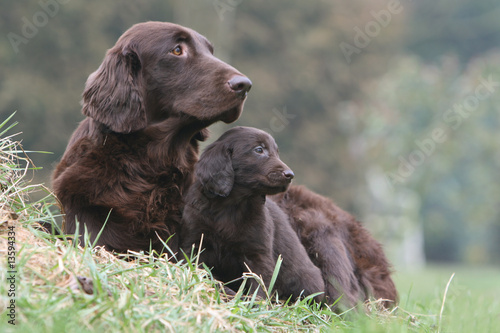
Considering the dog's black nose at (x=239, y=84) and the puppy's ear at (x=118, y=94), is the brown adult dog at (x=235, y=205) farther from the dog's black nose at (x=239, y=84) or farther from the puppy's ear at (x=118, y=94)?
the puppy's ear at (x=118, y=94)

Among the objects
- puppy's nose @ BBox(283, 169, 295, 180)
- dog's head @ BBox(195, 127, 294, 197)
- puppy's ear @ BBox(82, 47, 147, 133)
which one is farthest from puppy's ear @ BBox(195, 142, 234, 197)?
puppy's ear @ BBox(82, 47, 147, 133)

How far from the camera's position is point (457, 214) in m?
29.6

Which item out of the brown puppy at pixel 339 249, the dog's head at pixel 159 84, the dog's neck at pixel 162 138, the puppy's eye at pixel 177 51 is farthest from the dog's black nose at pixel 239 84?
A: the brown puppy at pixel 339 249

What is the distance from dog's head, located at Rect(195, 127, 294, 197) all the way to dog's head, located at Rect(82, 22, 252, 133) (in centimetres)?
16

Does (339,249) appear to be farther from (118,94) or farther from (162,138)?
(118,94)

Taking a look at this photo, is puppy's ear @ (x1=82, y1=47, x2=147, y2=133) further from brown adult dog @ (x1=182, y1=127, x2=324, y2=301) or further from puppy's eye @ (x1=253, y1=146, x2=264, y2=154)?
puppy's eye @ (x1=253, y1=146, x2=264, y2=154)

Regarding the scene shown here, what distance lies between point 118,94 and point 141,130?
256mm

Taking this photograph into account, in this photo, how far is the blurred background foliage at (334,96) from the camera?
17188mm

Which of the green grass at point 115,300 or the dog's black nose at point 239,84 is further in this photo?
the dog's black nose at point 239,84

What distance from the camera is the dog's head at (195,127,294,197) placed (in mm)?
3701

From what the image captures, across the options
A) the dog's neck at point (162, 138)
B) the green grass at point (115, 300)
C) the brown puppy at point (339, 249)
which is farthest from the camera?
the brown puppy at point (339, 249)

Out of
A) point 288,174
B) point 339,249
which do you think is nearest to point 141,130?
point 288,174

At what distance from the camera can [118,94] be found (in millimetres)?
3740

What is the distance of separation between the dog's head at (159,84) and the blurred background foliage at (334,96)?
38.2 ft
